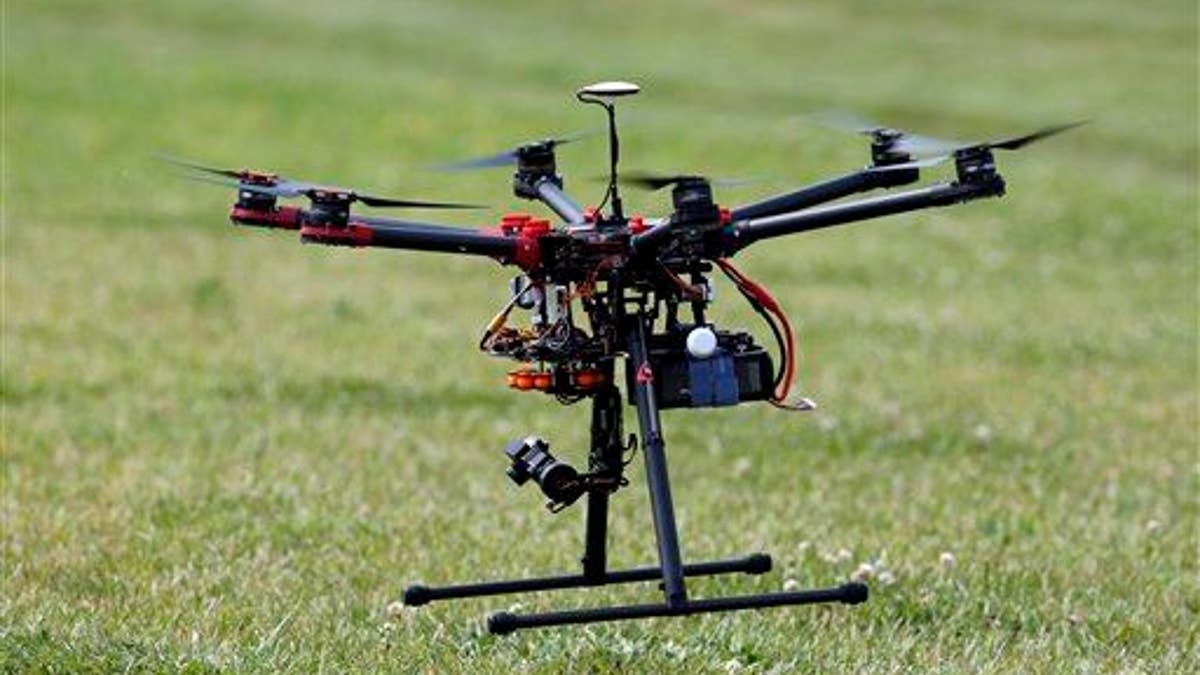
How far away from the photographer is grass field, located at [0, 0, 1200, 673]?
767cm

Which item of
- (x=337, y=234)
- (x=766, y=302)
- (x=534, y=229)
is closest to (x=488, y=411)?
(x=766, y=302)

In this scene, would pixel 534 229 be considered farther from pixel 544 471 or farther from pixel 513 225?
pixel 544 471

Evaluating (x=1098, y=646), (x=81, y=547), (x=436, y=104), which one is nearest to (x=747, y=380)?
(x=1098, y=646)

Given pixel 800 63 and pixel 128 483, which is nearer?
pixel 128 483

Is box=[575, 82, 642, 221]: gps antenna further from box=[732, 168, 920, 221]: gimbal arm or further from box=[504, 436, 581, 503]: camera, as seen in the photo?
box=[504, 436, 581, 503]: camera

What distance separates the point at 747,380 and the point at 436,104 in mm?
24039

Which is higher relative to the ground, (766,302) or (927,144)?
(927,144)

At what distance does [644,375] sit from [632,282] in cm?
27

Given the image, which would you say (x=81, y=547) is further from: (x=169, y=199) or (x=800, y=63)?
(x=800, y=63)

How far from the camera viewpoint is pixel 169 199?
2336 cm

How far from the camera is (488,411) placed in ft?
43.8

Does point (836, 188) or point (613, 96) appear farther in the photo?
point (836, 188)

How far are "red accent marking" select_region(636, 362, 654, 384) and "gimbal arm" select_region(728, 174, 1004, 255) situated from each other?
1.37 ft

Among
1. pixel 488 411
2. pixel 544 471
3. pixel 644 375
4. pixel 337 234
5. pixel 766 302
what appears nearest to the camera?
pixel 337 234
